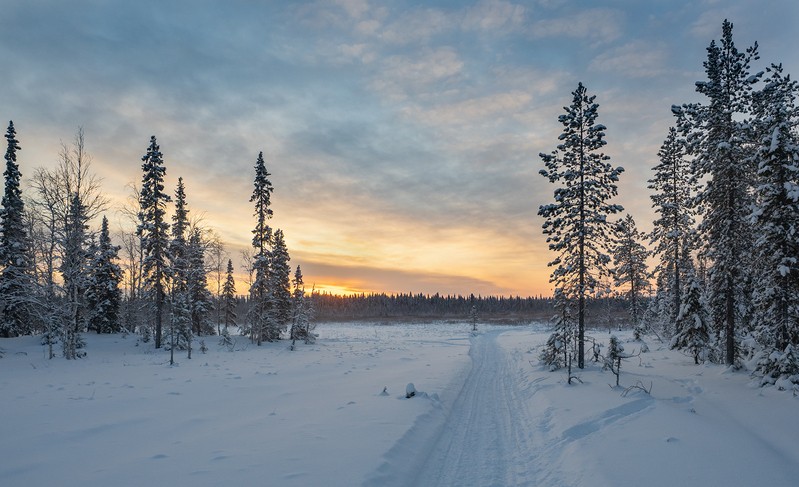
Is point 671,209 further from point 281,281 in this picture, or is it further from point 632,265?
point 281,281

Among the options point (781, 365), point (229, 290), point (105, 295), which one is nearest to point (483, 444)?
point (781, 365)

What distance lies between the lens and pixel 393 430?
31.2 ft

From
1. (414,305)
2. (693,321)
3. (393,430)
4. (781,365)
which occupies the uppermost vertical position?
(693,321)

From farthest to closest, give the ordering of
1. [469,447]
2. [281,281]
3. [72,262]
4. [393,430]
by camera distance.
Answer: [281,281], [72,262], [393,430], [469,447]

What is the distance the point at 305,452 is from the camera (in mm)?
7973

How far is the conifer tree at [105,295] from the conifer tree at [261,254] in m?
12.2

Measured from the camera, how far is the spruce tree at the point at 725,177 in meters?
17.8

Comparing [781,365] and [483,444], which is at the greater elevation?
[781,365]

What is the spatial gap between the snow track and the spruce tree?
12135 millimetres

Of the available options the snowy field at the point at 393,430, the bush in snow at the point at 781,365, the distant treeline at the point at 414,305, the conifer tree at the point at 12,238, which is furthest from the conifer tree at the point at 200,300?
the distant treeline at the point at 414,305

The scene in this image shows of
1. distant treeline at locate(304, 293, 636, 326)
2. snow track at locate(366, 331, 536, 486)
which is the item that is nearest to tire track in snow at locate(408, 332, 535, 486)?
snow track at locate(366, 331, 536, 486)

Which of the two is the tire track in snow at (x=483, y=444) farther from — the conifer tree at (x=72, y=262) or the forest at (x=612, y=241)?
the conifer tree at (x=72, y=262)

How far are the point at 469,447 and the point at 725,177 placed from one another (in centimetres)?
1784

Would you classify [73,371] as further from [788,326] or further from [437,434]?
[788,326]
